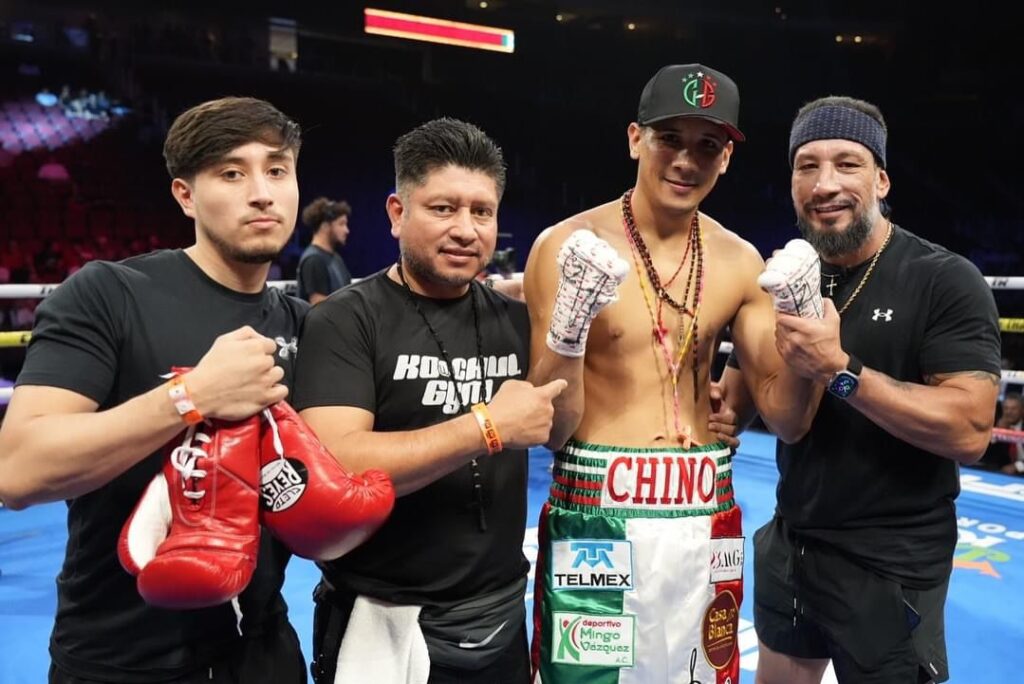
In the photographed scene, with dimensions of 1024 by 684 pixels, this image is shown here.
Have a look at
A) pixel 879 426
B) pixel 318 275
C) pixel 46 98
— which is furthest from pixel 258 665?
pixel 46 98

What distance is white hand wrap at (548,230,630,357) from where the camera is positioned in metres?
1.31

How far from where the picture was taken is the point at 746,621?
265 cm

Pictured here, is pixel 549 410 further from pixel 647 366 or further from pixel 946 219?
pixel 946 219

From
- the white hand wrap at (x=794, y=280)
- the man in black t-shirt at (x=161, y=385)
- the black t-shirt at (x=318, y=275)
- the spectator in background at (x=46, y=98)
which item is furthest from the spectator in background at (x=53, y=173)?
the white hand wrap at (x=794, y=280)

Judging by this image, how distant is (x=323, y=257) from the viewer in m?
4.69

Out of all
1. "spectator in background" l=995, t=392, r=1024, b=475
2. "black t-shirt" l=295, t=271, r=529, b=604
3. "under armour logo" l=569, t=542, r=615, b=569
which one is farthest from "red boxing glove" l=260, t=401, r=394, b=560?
"spectator in background" l=995, t=392, r=1024, b=475

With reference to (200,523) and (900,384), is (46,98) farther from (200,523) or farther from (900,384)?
(900,384)

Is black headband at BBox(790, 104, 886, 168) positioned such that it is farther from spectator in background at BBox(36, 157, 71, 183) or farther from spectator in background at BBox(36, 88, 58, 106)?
spectator in background at BBox(36, 88, 58, 106)

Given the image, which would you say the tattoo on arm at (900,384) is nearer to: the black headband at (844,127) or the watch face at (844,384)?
the watch face at (844,384)

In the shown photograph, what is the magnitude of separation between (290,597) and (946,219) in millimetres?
10063

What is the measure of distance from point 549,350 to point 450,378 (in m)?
0.17

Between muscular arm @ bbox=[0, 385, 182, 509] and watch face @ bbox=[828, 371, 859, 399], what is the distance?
109 centimetres

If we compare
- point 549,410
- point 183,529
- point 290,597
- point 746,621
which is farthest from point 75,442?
point 746,621

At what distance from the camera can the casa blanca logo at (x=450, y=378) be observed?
4.50 ft
